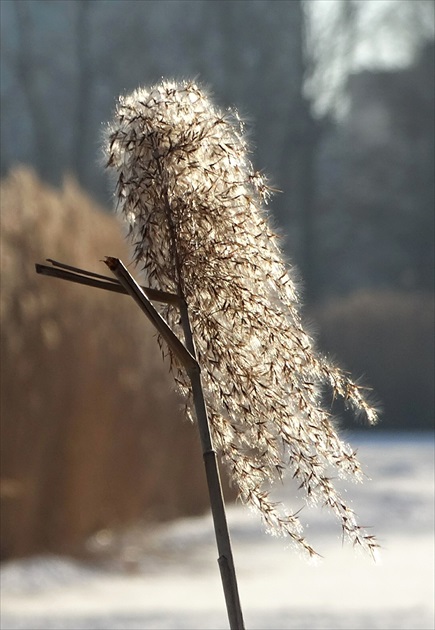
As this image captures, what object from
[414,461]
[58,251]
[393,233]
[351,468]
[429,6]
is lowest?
[351,468]

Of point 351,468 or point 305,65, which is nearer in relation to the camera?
point 351,468

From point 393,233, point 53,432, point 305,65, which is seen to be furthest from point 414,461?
point 305,65

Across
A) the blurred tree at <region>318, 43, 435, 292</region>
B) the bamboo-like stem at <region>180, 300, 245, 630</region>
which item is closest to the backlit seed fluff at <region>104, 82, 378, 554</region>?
the bamboo-like stem at <region>180, 300, 245, 630</region>

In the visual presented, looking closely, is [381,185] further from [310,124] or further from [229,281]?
[229,281]

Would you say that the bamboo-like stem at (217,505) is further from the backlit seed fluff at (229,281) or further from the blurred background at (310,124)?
the blurred background at (310,124)

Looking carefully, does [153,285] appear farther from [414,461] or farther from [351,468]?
[414,461]

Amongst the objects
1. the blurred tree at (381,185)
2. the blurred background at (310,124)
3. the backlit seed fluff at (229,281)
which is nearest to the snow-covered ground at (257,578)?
the blurred background at (310,124)
